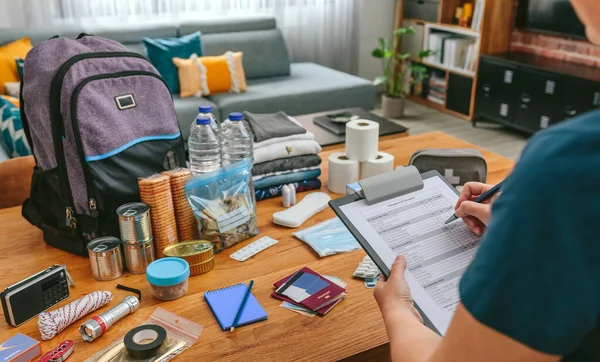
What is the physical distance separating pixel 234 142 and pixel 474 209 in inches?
26.7

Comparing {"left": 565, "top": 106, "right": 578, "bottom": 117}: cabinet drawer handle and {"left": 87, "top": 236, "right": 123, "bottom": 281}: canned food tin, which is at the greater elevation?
{"left": 87, "top": 236, "right": 123, "bottom": 281}: canned food tin

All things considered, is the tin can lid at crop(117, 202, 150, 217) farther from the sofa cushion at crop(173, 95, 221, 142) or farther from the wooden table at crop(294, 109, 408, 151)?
the sofa cushion at crop(173, 95, 221, 142)

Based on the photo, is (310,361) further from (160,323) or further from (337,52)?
(337,52)

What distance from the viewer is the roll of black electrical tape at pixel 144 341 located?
97 cm

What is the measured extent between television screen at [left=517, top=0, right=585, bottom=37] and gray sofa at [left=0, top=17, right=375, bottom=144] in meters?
1.40

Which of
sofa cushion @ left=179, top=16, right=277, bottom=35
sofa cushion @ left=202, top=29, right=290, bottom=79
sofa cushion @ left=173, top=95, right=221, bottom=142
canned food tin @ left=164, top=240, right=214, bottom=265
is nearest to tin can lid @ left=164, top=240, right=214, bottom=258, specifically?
canned food tin @ left=164, top=240, right=214, bottom=265

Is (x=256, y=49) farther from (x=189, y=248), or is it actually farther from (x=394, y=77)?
(x=189, y=248)

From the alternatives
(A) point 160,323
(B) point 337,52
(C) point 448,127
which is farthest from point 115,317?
(B) point 337,52

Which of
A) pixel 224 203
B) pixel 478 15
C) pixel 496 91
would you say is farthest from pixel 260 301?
pixel 478 15

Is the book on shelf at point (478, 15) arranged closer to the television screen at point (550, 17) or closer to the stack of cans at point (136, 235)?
the television screen at point (550, 17)

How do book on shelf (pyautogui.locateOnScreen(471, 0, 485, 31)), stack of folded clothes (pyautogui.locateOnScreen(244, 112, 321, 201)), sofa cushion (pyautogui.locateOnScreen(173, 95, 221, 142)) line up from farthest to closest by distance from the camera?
book on shelf (pyautogui.locateOnScreen(471, 0, 485, 31)), sofa cushion (pyautogui.locateOnScreen(173, 95, 221, 142)), stack of folded clothes (pyautogui.locateOnScreen(244, 112, 321, 201))

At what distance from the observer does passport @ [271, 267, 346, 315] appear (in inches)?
44.0

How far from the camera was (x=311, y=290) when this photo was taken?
116 centimetres

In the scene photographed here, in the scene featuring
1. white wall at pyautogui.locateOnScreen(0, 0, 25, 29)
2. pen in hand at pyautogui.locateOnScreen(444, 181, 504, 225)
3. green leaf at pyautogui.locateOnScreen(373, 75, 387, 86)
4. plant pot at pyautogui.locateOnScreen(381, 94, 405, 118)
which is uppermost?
white wall at pyautogui.locateOnScreen(0, 0, 25, 29)
